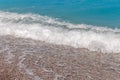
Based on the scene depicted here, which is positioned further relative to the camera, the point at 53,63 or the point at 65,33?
the point at 65,33

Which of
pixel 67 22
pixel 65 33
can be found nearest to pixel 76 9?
pixel 67 22

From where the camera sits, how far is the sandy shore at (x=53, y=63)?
10398mm

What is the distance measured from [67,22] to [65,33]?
3.57 meters

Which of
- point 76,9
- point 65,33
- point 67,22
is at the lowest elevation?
point 65,33

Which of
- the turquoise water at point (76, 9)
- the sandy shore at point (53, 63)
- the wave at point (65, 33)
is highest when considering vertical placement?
the turquoise water at point (76, 9)

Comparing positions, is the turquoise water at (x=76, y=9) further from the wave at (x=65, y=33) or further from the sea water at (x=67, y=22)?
the wave at (x=65, y=33)

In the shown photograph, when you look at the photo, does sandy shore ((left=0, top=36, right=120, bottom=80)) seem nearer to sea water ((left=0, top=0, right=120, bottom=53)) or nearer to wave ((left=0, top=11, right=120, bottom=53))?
wave ((left=0, top=11, right=120, bottom=53))

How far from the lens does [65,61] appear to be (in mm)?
11711

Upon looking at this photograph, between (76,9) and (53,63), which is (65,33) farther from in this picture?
(76,9)

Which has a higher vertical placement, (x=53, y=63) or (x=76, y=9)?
(x=76, y=9)

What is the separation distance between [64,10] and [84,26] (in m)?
5.01

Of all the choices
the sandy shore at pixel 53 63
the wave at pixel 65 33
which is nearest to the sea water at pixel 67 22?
the wave at pixel 65 33

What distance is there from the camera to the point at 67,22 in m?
20.8

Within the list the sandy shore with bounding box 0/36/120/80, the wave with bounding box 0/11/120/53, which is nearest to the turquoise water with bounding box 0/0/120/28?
the wave with bounding box 0/11/120/53
